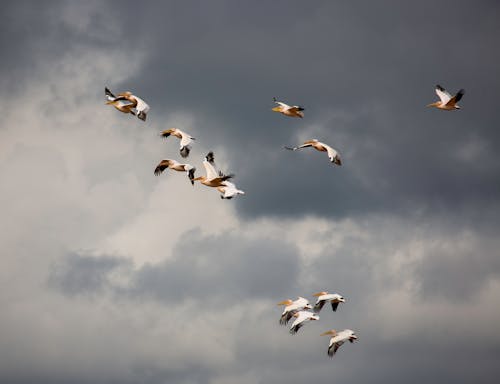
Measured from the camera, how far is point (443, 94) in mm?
128750

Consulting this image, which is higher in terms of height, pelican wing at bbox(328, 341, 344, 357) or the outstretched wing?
the outstretched wing

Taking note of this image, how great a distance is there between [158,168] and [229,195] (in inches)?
533

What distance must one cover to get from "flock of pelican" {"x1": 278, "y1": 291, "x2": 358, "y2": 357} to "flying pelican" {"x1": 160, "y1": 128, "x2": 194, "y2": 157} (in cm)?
1822

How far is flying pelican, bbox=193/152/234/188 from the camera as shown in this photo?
120 meters

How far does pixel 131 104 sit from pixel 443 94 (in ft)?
91.0

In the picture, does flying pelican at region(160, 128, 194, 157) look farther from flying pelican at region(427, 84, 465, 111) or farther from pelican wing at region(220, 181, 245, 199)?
flying pelican at region(427, 84, 465, 111)

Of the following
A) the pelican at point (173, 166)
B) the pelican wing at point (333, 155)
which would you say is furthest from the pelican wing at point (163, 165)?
the pelican wing at point (333, 155)

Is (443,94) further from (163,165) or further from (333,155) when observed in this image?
(163,165)

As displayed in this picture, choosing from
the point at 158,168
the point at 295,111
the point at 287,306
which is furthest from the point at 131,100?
the point at 287,306

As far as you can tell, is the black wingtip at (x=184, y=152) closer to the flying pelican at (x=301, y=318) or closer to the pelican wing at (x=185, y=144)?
the pelican wing at (x=185, y=144)

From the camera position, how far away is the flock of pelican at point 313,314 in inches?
5012

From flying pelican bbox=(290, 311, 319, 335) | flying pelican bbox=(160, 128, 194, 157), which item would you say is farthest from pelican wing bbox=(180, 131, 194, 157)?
flying pelican bbox=(290, 311, 319, 335)

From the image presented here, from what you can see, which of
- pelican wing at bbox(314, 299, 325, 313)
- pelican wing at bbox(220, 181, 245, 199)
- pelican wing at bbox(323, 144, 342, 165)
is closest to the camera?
pelican wing at bbox(220, 181, 245, 199)

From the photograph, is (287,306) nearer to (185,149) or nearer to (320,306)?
(320,306)
